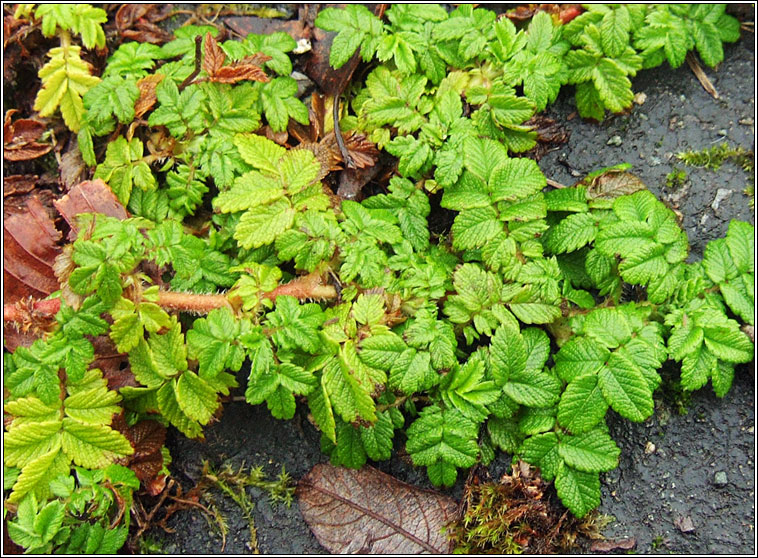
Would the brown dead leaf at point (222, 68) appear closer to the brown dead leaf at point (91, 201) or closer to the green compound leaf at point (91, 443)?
the brown dead leaf at point (91, 201)

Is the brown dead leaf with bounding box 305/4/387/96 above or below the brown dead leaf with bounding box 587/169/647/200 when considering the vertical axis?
above

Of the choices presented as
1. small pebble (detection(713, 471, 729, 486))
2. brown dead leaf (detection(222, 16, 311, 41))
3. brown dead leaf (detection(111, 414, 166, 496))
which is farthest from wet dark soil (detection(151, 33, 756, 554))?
brown dead leaf (detection(222, 16, 311, 41))

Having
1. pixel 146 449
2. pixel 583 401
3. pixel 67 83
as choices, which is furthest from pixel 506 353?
pixel 67 83

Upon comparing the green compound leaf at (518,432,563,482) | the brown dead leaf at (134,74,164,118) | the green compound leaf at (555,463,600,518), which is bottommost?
the green compound leaf at (555,463,600,518)

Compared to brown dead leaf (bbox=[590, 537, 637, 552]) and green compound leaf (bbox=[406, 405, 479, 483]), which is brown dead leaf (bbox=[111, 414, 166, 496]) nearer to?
green compound leaf (bbox=[406, 405, 479, 483])

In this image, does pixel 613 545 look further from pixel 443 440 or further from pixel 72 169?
pixel 72 169

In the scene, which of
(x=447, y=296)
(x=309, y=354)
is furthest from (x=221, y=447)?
(x=447, y=296)

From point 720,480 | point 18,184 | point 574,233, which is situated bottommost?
point 720,480

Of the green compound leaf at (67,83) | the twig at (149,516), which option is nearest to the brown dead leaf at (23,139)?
the green compound leaf at (67,83)
